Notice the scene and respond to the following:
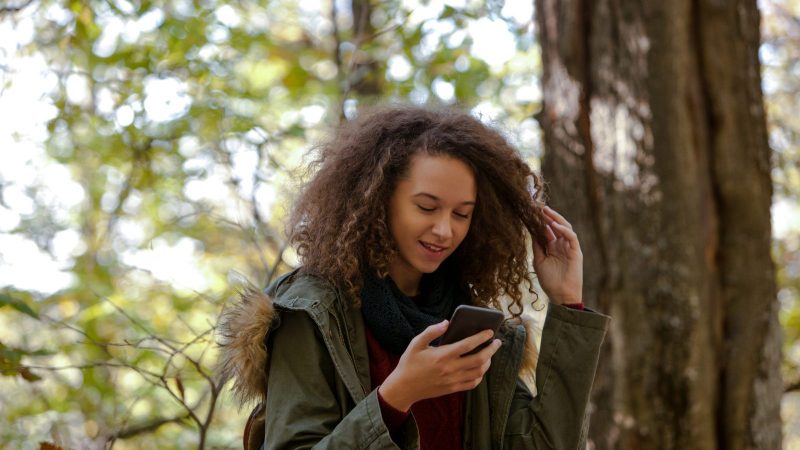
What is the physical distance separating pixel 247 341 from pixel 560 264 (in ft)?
2.87

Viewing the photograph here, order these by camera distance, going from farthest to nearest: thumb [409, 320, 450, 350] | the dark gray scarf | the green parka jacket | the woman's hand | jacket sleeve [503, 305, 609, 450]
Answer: the woman's hand < jacket sleeve [503, 305, 609, 450] < the dark gray scarf < the green parka jacket < thumb [409, 320, 450, 350]

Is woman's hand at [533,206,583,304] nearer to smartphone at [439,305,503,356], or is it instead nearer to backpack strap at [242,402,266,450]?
smartphone at [439,305,503,356]

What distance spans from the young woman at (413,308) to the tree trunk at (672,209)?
1133 millimetres

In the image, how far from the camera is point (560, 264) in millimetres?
2273

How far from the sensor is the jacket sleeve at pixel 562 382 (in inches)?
84.7

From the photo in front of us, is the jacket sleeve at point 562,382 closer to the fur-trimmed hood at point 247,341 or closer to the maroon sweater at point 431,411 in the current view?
the maroon sweater at point 431,411

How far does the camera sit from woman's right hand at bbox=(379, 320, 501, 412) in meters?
1.73

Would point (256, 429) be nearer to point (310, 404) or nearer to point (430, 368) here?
point (310, 404)

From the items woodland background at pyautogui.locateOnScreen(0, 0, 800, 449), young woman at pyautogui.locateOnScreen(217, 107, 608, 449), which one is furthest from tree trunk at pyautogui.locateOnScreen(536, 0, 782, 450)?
young woman at pyautogui.locateOnScreen(217, 107, 608, 449)

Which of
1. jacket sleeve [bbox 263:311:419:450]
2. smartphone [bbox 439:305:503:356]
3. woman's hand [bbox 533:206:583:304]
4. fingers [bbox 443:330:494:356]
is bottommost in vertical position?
jacket sleeve [bbox 263:311:419:450]

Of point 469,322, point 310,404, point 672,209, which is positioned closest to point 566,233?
point 469,322

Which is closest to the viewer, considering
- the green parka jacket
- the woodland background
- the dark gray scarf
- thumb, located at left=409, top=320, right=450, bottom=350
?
thumb, located at left=409, top=320, right=450, bottom=350

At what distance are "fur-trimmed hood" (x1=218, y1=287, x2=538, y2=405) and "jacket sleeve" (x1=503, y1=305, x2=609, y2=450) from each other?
67 centimetres

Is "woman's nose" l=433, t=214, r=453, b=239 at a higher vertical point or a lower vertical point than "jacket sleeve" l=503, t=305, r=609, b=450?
higher
